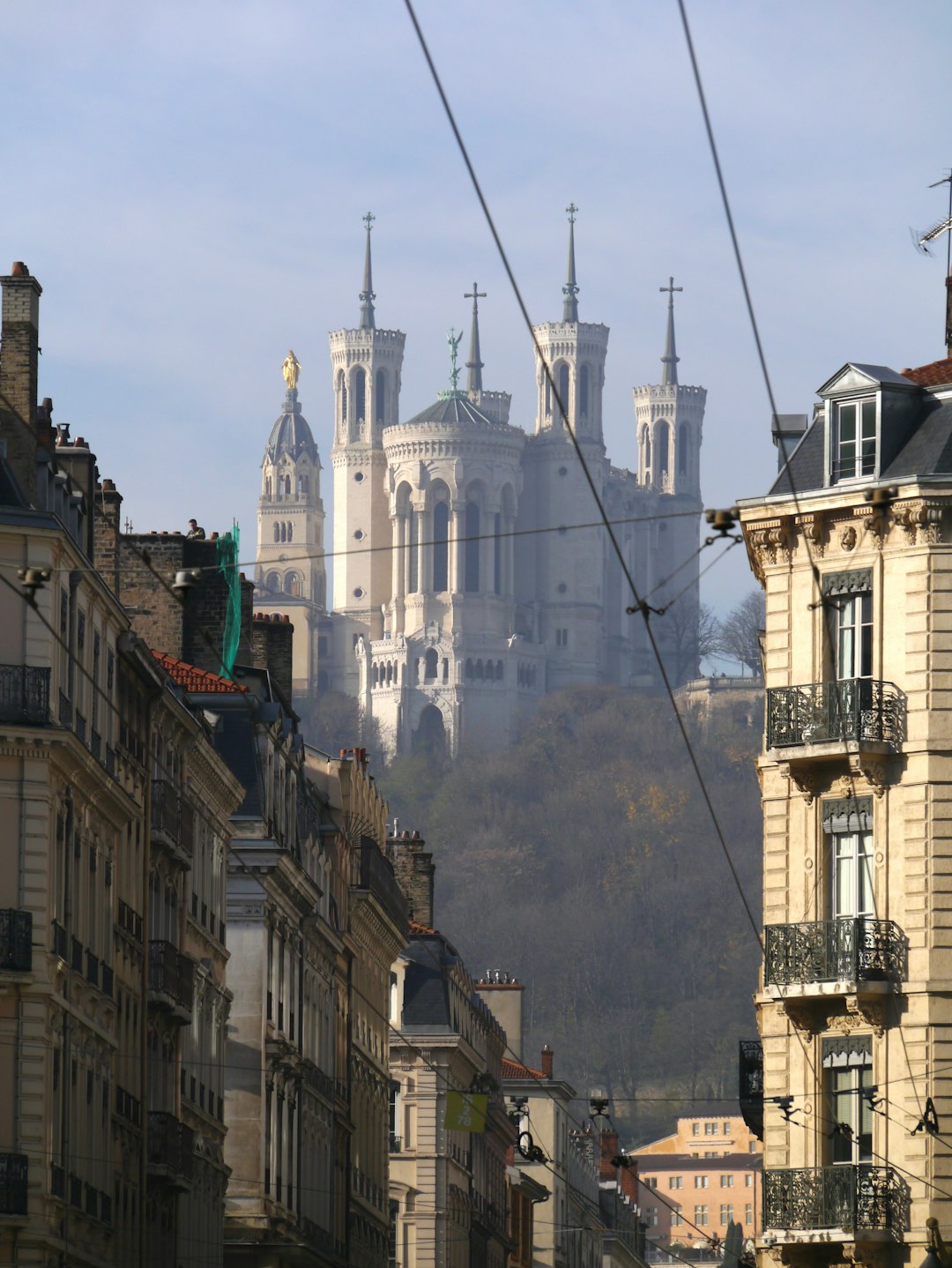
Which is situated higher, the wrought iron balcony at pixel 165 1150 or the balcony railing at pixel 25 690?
the balcony railing at pixel 25 690

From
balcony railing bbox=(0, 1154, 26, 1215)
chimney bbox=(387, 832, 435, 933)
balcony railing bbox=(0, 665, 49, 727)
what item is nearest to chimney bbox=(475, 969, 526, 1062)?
chimney bbox=(387, 832, 435, 933)

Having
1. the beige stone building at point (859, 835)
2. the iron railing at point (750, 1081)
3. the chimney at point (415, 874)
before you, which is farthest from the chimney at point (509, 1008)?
the beige stone building at point (859, 835)

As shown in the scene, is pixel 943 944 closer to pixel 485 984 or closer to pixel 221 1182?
pixel 221 1182

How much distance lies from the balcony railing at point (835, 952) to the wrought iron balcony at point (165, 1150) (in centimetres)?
1036

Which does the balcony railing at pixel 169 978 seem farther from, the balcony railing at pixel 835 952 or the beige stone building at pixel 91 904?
the balcony railing at pixel 835 952

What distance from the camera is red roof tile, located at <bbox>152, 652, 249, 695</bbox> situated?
51.8 metres

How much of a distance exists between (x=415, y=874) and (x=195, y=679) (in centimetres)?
3007

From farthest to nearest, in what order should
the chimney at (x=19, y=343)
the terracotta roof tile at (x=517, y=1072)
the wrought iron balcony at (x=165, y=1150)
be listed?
1. the terracotta roof tile at (x=517, y=1072)
2. the wrought iron balcony at (x=165, y=1150)
3. the chimney at (x=19, y=343)

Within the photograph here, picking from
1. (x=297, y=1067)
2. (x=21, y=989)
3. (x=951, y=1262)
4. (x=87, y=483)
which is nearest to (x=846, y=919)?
(x=951, y=1262)

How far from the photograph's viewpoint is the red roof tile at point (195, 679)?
5178 centimetres

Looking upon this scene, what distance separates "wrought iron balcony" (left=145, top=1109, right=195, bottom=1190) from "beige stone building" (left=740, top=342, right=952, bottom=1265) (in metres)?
9.94

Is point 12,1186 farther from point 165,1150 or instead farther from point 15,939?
point 165,1150

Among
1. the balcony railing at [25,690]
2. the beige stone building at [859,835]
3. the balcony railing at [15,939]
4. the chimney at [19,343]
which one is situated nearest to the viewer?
the beige stone building at [859,835]

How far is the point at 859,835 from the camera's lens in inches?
1492
